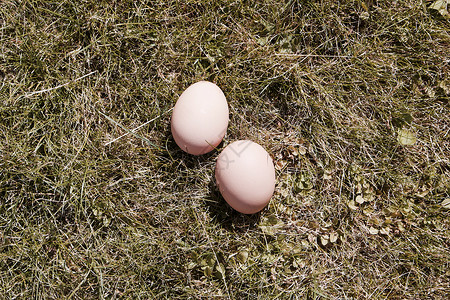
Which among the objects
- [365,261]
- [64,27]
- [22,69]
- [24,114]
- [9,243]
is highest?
[64,27]

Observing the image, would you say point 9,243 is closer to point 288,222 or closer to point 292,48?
point 288,222

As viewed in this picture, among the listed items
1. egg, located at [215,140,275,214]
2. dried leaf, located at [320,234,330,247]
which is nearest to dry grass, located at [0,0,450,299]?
dried leaf, located at [320,234,330,247]

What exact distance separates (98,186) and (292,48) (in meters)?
1.14

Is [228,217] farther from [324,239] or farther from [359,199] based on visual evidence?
[359,199]

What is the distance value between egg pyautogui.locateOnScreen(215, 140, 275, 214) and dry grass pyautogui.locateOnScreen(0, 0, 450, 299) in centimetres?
21

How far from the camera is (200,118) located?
1770 millimetres

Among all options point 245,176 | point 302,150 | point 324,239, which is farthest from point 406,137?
point 245,176

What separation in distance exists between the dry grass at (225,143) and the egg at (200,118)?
0.21 m

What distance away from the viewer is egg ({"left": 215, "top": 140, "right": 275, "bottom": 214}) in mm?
1777

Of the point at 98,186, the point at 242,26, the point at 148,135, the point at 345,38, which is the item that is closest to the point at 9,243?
the point at 98,186

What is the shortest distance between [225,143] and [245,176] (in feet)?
1.06

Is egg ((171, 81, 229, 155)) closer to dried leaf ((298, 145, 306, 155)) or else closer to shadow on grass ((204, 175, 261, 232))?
shadow on grass ((204, 175, 261, 232))

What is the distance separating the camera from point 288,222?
81.0 inches

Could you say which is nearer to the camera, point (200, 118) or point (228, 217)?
point (200, 118)
